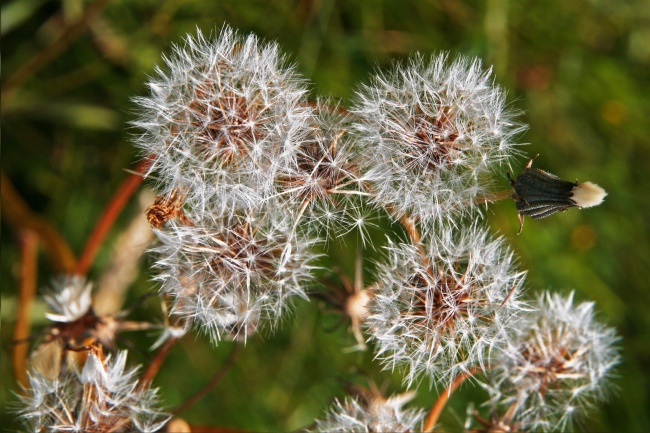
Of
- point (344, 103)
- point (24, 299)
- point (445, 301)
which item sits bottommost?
point (24, 299)

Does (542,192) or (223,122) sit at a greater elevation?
(542,192)

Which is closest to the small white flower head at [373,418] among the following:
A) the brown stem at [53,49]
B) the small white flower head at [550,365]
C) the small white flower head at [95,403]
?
the small white flower head at [550,365]

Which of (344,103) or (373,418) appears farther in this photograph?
(344,103)

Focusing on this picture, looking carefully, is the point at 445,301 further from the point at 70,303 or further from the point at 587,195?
the point at 70,303

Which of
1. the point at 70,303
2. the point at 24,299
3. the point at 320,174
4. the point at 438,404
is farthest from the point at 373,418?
the point at 24,299

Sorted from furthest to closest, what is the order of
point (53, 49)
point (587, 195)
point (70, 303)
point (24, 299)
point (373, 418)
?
point (53, 49) < point (24, 299) < point (70, 303) < point (373, 418) < point (587, 195)

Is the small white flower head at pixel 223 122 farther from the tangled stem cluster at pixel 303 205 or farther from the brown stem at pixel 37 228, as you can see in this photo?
the brown stem at pixel 37 228

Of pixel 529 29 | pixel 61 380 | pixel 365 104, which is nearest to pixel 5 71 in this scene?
pixel 61 380

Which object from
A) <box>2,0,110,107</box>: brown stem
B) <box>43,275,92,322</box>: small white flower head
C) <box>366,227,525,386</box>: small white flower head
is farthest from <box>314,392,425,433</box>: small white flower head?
<box>2,0,110,107</box>: brown stem
